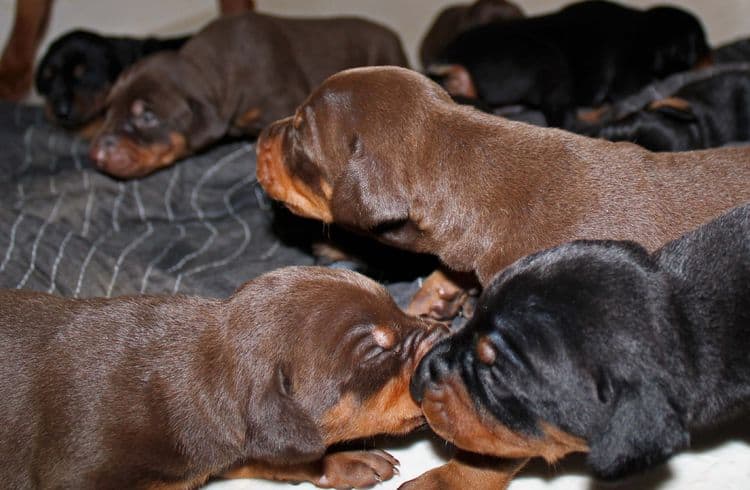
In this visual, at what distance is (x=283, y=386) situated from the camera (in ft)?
8.86

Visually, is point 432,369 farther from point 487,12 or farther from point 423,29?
point 423,29

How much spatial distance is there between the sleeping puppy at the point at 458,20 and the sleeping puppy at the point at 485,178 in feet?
8.90

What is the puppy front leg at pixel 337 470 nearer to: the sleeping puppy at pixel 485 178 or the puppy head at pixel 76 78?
the sleeping puppy at pixel 485 178

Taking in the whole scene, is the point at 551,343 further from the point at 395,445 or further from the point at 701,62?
the point at 701,62

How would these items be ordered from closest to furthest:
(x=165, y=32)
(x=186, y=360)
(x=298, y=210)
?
(x=186, y=360), (x=298, y=210), (x=165, y=32)

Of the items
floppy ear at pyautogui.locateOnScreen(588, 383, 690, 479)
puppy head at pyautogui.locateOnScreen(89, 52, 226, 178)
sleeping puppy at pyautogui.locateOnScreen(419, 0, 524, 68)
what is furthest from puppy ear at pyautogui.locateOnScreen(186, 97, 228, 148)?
floppy ear at pyautogui.locateOnScreen(588, 383, 690, 479)

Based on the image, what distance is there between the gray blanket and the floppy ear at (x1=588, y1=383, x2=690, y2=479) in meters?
1.65

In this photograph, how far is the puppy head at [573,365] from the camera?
238 centimetres

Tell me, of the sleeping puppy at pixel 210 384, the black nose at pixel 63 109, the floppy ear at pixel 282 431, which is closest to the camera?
the floppy ear at pixel 282 431

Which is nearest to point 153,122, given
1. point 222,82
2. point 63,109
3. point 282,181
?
point 222,82

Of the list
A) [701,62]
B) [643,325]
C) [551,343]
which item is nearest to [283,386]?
[551,343]

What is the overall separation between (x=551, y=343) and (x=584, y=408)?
195 millimetres

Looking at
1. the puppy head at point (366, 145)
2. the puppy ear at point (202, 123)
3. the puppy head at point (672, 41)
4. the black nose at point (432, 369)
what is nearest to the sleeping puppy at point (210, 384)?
the black nose at point (432, 369)

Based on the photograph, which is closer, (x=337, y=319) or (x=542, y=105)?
(x=337, y=319)
